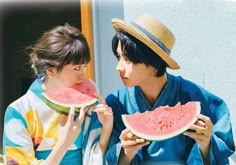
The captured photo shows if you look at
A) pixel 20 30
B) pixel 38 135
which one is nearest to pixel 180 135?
pixel 38 135

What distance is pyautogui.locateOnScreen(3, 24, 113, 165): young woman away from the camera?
1841mm

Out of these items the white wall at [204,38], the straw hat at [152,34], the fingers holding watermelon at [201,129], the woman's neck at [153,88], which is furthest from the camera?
the white wall at [204,38]

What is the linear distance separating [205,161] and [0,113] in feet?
4.44

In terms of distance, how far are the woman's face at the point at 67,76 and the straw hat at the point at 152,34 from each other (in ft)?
0.80

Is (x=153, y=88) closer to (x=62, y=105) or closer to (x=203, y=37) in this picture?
(x=62, y=105)

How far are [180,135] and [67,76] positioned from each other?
1.75 ft

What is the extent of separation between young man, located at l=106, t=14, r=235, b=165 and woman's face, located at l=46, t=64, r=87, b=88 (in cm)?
16

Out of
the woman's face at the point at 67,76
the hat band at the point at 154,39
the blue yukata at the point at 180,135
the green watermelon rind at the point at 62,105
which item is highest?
the hat band at the point at 154,39

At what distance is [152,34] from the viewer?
6.06 feet

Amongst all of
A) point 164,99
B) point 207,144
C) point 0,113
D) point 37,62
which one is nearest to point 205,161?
point 207,144

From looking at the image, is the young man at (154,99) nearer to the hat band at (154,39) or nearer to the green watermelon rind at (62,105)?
the hat band at (154,39)

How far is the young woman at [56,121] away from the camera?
6.04ft

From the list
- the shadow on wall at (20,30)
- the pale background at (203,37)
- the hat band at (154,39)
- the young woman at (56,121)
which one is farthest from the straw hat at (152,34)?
the shadow on wall at (20,30)

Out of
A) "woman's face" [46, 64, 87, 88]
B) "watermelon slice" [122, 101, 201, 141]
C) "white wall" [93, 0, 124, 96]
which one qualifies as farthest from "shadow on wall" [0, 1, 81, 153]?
"watermelon slice" [122, 101, 201, 141]
